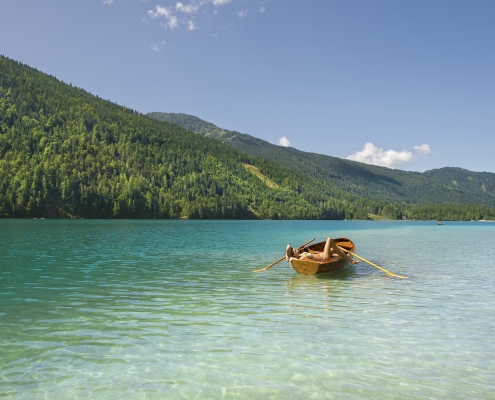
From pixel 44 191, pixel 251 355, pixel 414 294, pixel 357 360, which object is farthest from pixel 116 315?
pixel 44 191

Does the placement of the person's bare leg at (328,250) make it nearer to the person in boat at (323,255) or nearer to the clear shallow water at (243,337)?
the person in boat at (323,255)

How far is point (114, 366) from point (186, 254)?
3186cm

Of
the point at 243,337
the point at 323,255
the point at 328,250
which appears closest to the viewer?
the point at 243,337

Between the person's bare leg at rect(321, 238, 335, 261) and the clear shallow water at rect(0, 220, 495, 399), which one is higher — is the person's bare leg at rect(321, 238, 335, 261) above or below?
above

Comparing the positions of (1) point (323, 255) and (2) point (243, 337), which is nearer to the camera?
(2) point (243, 337)

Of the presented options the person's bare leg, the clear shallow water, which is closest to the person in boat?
the person's bare leg

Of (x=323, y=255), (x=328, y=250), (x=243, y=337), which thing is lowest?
(x=243, y=337)

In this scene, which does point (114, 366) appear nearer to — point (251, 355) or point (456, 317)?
point (251, 355)

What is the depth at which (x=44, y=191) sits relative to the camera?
183000 millimetres

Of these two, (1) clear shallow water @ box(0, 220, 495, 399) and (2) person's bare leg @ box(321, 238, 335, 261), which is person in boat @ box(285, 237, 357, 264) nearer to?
(2) person's bare leg @ box(321, 238, 335, 261)

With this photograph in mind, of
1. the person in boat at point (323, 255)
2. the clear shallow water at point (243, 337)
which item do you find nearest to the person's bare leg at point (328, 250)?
the person in boat at point (323, 255)

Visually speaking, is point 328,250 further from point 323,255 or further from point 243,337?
point 243,337

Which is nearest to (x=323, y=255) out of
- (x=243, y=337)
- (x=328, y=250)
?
(x=328, y=250)

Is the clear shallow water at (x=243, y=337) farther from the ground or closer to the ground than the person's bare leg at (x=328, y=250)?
closer to the ground
